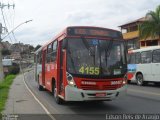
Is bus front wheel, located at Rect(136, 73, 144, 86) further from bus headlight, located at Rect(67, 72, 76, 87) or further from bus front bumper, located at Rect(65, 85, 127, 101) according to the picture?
bus headlight, located at Rect(67, 72, 76, 87)

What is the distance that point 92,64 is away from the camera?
44.9 ft

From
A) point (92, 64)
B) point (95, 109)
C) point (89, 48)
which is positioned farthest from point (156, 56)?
point (92, 64)

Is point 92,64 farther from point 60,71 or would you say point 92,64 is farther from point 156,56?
point 156,56

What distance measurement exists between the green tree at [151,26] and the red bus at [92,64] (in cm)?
3910

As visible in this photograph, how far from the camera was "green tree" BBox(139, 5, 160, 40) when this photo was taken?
172 feet

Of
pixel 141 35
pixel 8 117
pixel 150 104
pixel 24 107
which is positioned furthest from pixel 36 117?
pixel 141 35

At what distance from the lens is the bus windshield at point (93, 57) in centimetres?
1365

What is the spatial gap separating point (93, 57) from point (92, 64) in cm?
28

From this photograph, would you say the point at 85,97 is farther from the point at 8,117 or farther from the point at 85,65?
the point at 8,117

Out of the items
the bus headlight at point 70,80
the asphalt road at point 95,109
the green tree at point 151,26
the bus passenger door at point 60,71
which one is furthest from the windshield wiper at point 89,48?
the green tree at point 151,26

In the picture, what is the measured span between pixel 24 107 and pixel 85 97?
11.0ft

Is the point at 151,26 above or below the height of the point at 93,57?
above

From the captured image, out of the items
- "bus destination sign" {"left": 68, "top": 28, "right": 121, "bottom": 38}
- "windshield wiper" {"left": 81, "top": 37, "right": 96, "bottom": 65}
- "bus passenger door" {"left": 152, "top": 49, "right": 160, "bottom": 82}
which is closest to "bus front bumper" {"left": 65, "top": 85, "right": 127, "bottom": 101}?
"windshield wiper" {"left": 81, "top": 37, "right": 96, "bottom": 65}

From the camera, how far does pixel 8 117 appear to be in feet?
41.9
